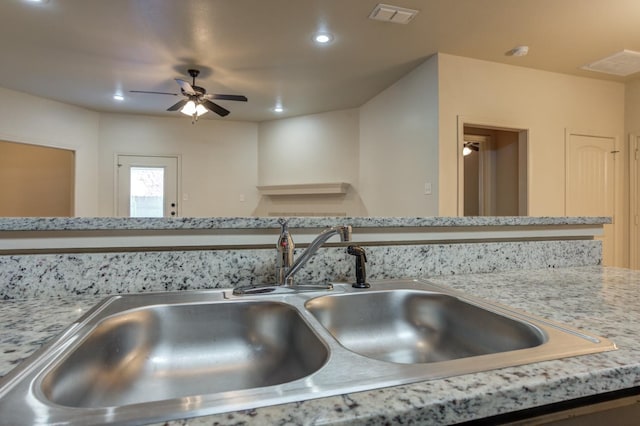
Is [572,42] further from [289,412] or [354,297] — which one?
[289,412]

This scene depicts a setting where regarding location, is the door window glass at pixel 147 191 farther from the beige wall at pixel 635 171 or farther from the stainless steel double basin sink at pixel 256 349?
the beige wall at pixel 635 171

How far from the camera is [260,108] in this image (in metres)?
4.75

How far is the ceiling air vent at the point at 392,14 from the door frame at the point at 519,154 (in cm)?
111

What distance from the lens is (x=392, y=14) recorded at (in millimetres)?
2422

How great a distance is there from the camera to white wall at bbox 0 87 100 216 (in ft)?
13.1

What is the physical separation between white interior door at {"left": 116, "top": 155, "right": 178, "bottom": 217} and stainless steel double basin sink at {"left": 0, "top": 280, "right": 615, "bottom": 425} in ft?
16.0

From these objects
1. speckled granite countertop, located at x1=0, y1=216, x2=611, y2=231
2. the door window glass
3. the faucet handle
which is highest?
the door window glass

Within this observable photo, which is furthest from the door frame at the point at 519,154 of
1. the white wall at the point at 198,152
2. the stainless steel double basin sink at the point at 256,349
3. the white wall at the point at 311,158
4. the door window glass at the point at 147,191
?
the door window glass at the point at 147,191

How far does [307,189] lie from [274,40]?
236 centimetres

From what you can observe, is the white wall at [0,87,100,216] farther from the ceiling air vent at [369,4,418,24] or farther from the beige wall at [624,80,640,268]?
the beige wall at [624,80,640,268]

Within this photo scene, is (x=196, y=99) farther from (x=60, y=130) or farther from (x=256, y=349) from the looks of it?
(x=256, y=349)

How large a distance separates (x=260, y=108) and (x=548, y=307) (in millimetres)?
4575

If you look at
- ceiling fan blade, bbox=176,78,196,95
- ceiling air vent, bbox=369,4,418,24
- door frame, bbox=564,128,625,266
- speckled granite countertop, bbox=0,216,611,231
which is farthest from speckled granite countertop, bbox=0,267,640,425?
door frame, bbox=564,128,625,266

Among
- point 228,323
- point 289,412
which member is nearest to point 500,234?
point 228,323
